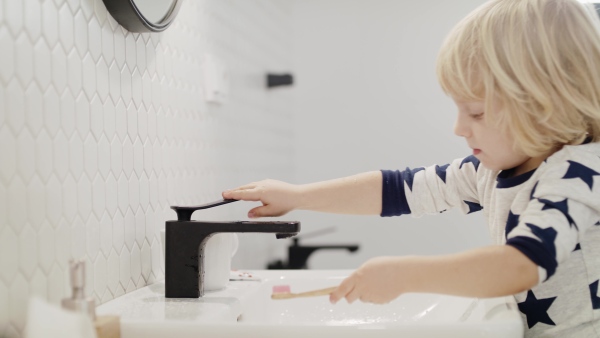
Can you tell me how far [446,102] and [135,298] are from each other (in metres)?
1.92

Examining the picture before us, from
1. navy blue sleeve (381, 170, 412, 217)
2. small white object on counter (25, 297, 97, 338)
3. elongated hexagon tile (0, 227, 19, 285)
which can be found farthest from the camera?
navy blue sleeve (381, 170, 412, 217)

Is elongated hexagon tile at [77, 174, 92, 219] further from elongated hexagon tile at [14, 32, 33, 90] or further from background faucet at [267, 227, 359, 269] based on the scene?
background faucet at [267, 227, 359, 269]

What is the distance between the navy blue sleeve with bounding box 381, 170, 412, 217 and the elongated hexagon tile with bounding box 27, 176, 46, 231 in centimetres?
59

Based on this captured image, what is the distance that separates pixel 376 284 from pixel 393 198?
1.28 feet

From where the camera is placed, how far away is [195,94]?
1.29m

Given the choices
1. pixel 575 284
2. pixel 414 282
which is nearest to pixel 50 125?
pixel 414 282

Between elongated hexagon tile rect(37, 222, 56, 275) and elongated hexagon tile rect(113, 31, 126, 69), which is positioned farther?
elongated hexagon tile rect(113, 31, 126, 69)

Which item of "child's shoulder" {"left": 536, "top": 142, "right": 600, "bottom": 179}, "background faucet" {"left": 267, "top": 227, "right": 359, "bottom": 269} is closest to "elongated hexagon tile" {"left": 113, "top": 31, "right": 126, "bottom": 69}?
"child's shoulder" {"left": 536, "top": 142, "right": 600, "bottom": 179}

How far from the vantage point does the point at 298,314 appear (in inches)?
44.6

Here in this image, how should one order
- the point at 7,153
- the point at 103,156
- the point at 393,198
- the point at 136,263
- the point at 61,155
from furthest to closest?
the point at 393,198, the point at 136,263, the point at 103,156, the point at 61,155, the point at 7,153

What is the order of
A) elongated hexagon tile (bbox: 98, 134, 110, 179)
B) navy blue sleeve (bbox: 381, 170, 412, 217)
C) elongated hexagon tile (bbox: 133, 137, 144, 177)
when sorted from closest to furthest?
1. elongated hexagon tile (bbox: 98, 134, 110, 179)
2. elongated hexagon tile (bbox: 133, 137, 144, 177)
3. navy blue sleeve (bbox: 381, 170, 412, 217)

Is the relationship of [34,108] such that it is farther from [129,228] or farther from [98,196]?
[129,228]

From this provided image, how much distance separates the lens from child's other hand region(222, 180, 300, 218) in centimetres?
108

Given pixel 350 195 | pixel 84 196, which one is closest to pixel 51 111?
pixel 84 196
